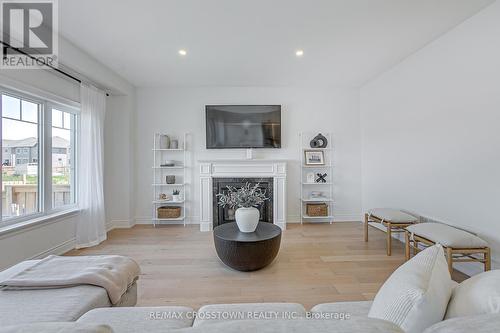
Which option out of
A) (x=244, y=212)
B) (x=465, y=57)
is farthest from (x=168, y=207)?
(x=465, y=57)

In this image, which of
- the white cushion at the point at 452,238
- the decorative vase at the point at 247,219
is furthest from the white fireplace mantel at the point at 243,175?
the white cushion at the point at 452,238

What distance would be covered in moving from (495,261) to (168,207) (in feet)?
14.8

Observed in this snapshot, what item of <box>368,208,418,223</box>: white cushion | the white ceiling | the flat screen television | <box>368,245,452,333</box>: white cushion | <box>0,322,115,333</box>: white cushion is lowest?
<box>368,208,418,223</box>: white cushion

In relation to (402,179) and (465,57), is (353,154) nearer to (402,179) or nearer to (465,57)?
(402,179)

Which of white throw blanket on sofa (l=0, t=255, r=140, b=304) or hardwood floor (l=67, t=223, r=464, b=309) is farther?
hardwood floor (l=67, t=223, r=464, b=309)

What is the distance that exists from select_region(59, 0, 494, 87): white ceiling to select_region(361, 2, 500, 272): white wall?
25 centimetres

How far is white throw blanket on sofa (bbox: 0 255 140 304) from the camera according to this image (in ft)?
4.05

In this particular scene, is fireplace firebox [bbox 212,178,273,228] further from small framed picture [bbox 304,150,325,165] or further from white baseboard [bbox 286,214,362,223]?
small framed picture [bbox 304,150,325,165]

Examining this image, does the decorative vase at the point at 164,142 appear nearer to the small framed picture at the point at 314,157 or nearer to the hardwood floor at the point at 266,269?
the hardwood floor at the point at 266,269

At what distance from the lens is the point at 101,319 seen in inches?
39.0

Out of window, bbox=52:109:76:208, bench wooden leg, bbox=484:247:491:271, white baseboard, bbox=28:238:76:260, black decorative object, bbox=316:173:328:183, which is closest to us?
bench wooden leg, bbox=484:247:491:271

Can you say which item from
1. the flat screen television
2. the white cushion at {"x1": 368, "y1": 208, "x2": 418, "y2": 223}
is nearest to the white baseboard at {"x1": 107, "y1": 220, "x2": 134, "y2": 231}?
the flat screen television

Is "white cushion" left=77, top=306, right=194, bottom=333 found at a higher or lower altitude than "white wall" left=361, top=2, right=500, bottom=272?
lower

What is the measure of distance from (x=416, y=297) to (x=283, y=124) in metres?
3.95
